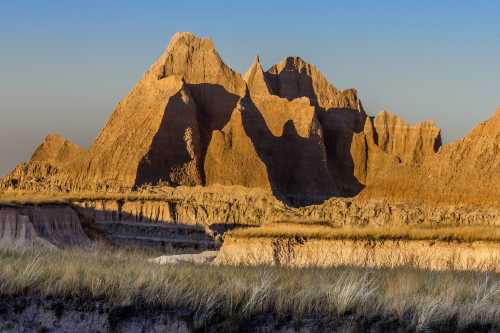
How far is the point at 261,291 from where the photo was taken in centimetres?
1085

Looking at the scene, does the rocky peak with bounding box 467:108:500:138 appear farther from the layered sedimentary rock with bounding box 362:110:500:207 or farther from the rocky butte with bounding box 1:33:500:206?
the rocky butte with bounding box 1:33:500:206

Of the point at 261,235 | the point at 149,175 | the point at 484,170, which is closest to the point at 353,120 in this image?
the point at 149,175

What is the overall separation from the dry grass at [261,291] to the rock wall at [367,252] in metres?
10.3

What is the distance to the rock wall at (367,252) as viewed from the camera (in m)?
24.6

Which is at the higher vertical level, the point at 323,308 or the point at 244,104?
the point at 244,104

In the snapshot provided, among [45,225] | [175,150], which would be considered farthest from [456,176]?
[175,150]

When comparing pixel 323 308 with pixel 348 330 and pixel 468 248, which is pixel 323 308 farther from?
pixel 468 248

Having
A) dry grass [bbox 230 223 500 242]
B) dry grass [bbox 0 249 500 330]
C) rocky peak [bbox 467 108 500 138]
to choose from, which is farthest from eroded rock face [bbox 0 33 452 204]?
dry grass [bbox 0 249 500 330]

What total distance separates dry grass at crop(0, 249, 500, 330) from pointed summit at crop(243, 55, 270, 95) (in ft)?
391

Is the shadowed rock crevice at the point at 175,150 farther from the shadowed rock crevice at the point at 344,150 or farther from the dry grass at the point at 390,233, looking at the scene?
the dry grass at the point at 390,233

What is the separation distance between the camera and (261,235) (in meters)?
31.3

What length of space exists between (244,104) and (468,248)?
89730 mm

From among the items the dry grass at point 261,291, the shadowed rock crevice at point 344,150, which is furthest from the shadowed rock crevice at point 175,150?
the dry grass at point 261,291

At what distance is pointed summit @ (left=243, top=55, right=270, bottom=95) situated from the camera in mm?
133125
